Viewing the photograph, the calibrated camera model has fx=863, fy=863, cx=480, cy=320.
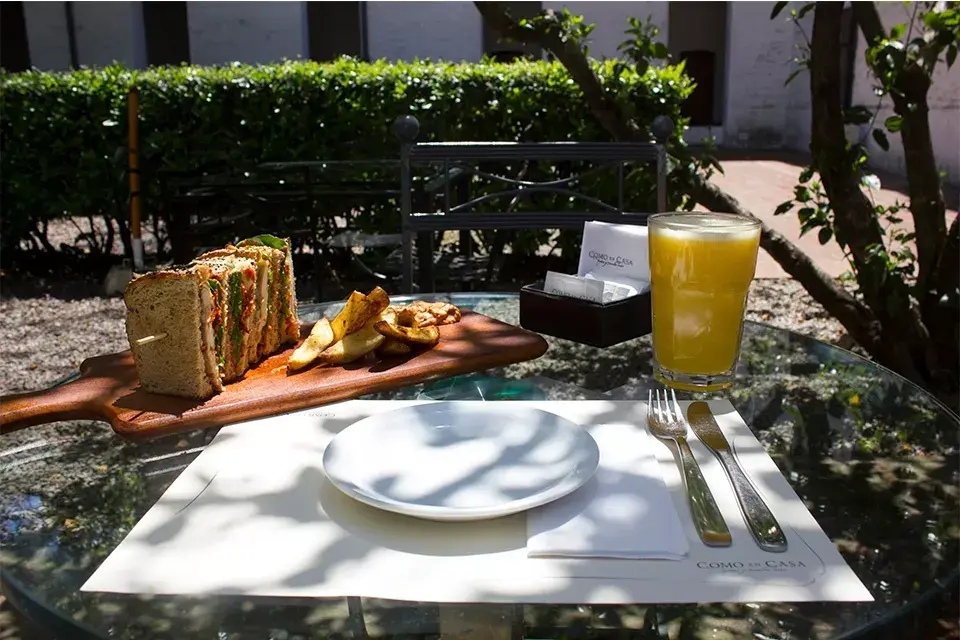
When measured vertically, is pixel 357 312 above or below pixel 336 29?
below

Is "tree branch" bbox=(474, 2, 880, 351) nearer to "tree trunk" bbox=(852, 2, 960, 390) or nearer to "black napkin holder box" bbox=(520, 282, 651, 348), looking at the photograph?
"tree trunk" bbox=(852, 2, 960, 390)

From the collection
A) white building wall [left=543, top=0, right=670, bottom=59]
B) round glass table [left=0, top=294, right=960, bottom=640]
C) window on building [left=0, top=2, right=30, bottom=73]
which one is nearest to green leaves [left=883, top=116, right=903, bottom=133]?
round glass table [left=0, top=294, right=960, bottom=640]

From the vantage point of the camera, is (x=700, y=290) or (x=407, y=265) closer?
(x=700, y=290)

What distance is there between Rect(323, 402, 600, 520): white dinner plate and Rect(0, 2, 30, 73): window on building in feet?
39.9

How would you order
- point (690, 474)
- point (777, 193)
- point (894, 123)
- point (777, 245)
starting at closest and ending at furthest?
point (690, 474) < point (894, 123) < point (777, 245) < point (777, 193)

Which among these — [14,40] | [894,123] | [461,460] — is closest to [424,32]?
[14,40]

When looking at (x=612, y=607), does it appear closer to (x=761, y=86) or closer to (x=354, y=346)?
(x=354, y=346)

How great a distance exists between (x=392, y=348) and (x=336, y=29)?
11499 mm

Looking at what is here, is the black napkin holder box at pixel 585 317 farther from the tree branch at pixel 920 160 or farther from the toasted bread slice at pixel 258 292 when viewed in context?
the tree branch at pixel 920 160

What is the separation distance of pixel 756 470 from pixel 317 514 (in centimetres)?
53

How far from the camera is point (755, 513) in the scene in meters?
0.91

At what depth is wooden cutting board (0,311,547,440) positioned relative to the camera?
1244 mm

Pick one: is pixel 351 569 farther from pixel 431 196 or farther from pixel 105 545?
pixel 431 196

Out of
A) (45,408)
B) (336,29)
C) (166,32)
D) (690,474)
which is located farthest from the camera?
(336,29)
